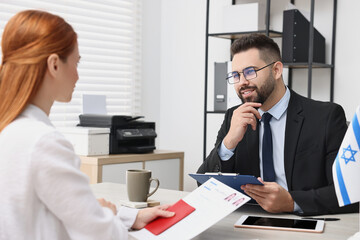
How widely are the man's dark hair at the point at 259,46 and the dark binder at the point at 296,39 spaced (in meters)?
1.01

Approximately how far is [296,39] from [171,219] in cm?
214

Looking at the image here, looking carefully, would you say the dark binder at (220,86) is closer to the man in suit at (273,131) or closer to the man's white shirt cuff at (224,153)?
the man in suit at (273,131)

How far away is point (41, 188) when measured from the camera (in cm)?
100

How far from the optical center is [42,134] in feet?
3.28

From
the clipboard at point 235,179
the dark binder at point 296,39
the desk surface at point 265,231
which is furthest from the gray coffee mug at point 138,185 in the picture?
the dark binder at point 296,39

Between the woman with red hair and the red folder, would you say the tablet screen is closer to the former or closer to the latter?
the red folder

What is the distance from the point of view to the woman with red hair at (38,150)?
996 millimetres

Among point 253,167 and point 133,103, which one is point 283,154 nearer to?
point 253,167

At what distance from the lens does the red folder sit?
4.57ft

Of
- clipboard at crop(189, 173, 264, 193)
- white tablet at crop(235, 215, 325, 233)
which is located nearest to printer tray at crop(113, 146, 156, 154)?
clipboard at crop(189, 173, 264, 193)

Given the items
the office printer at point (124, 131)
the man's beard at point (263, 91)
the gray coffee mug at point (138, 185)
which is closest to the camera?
the gray coffee mug at point (138, 185)

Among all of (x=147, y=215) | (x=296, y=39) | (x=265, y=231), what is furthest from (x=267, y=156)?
(x=296, y=39)

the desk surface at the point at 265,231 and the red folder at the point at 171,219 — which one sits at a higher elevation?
the red folder at the point at 171,219

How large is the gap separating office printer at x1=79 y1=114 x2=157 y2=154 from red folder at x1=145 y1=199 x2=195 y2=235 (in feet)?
6.33
